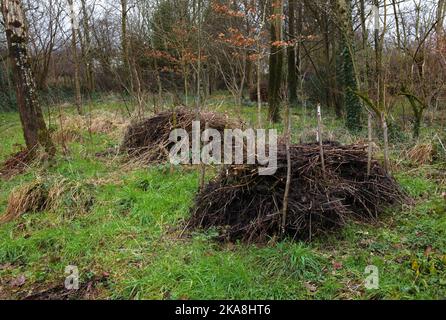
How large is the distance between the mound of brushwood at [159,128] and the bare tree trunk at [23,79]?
1.36 m

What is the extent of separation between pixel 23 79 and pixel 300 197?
16.4 feet

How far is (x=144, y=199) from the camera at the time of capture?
457cm

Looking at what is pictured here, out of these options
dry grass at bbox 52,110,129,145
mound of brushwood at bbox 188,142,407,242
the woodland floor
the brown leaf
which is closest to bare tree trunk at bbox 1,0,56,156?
dry grass at bbox 52,110,129,145

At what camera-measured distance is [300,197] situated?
3617mm

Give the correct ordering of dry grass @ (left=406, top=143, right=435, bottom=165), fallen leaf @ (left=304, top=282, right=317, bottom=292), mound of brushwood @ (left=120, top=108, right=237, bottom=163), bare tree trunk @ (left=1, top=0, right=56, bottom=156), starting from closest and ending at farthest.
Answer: fallen leaf @ (left=304, top=282, right=317, bottom=292) < dry grass @ (left=406, top=143, right=435, bottom=165) < bare tree trunk @ (left=1, top=0, right=56, bottom=156) < mound of brushwood @ (left=120, top=108, right=237, bottom=163)

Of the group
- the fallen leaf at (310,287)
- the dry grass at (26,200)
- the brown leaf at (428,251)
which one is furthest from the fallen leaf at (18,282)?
the brown leaf at (428,251)

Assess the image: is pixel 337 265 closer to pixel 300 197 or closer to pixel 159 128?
pixel 300 197

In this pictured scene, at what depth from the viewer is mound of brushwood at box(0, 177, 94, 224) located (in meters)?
4.43

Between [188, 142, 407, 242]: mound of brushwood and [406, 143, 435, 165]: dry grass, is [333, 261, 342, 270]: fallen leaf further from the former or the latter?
[406, 143, 435, 165]: dry grass

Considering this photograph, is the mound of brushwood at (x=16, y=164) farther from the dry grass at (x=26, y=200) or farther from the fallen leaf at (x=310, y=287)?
the fallen leaf at (x=310, y=287)

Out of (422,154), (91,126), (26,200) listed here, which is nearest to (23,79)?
(26,200)

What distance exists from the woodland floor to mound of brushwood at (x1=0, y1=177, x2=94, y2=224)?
0.09m
